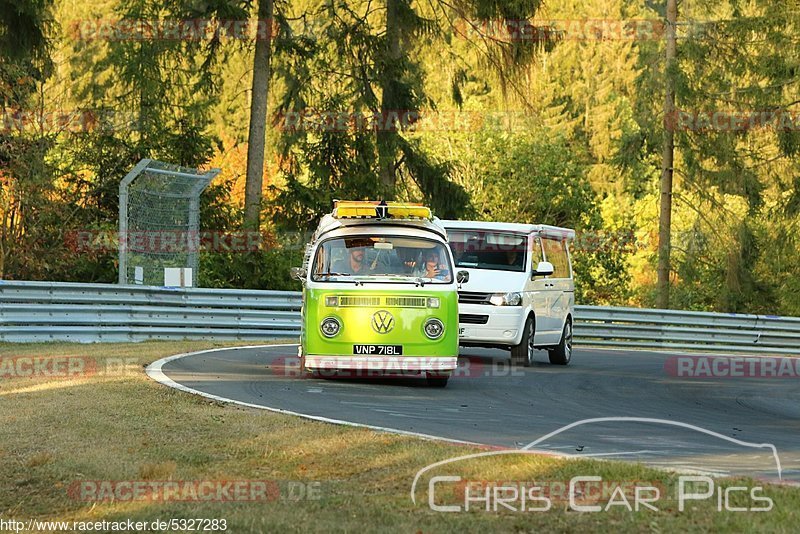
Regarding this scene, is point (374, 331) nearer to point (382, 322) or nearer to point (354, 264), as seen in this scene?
point (382, 322)

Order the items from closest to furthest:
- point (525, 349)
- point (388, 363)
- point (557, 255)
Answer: point (388, 363), point (525, 349), point (557, 255)

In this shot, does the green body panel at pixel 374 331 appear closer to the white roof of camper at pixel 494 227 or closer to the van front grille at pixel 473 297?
the van front grille at pixel 473 297

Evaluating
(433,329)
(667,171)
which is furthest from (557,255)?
(667,171)

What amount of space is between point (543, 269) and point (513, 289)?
747 mm

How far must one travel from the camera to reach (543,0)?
107 feet

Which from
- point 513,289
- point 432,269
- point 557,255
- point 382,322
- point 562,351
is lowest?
point 562,351

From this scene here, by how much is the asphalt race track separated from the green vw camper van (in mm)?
355

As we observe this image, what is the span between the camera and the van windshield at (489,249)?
19859 mm

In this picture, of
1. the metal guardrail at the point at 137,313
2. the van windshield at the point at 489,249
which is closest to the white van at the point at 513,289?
the van windshield at the point at 489,249

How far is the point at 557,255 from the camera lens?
21.7 metres

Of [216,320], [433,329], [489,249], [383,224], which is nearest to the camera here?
[433,329]

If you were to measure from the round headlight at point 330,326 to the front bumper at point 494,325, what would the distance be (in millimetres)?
3854

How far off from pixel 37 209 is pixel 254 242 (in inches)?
223

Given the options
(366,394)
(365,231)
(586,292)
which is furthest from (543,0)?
(586,292)
